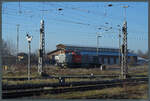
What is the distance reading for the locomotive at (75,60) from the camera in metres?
53.5

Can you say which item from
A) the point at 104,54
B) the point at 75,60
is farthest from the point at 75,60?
the point at 104,54

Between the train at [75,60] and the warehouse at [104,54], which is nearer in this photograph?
the train at [75,60]

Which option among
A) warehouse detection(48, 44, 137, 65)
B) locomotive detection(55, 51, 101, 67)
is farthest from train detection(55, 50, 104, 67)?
warehouse detection(48, 44, 137, 65)

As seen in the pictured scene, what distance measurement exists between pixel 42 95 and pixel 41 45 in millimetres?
15013

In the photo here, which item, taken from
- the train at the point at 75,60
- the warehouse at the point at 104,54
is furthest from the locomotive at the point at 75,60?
the warehouse at the point at 104,54

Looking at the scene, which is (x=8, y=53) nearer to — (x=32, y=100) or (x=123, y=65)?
(x=123, y=65)

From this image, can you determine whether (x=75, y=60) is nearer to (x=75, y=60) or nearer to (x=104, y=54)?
(x=75, y=60)

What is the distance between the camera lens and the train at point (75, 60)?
176 ft

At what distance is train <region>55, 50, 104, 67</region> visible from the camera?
53553 millimetres

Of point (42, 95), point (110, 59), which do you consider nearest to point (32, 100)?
point (42, 95)

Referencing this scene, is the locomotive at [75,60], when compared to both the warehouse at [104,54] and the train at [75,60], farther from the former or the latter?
the warehouse at [104,54]

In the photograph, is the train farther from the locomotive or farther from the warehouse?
the warehouse

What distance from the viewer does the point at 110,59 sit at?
253 feet

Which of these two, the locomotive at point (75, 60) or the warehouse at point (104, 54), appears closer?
the locomotive at point (75, 60)
